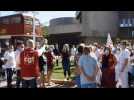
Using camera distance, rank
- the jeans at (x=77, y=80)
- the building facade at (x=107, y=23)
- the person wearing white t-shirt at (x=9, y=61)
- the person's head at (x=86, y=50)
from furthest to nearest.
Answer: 1. the person wearing white t-shirt at (x=9, y=61)
2. the building facade at (x=107, y=23)
3. the jeans at (x=77, y=80)
4. the person's head at (x=86, y=50)

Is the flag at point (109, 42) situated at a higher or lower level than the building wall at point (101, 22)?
lower

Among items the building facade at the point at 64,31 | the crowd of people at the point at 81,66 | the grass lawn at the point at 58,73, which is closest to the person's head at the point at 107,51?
the crowd of people at the point at 81,66

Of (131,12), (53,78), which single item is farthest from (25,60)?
(131,12)

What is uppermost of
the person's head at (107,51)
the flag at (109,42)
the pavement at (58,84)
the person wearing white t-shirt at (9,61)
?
the flag at (109,42)

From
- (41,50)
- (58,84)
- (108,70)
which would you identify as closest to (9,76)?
(41,50)

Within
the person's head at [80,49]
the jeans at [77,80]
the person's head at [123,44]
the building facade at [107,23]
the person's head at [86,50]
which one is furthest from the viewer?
the person's head at [123,44]

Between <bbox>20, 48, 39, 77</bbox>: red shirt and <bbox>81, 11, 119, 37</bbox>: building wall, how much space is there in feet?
2.94

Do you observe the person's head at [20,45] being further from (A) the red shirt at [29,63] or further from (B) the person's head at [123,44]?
(B) the person's head at [123,44]

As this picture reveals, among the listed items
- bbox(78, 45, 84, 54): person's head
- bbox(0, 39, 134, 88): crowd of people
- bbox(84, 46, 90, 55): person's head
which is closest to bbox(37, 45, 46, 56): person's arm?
bbox(0, 39, 134, 88): crowd of people

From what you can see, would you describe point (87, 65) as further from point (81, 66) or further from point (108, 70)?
point (108, 70)

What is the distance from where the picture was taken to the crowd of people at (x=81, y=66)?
6.29m
